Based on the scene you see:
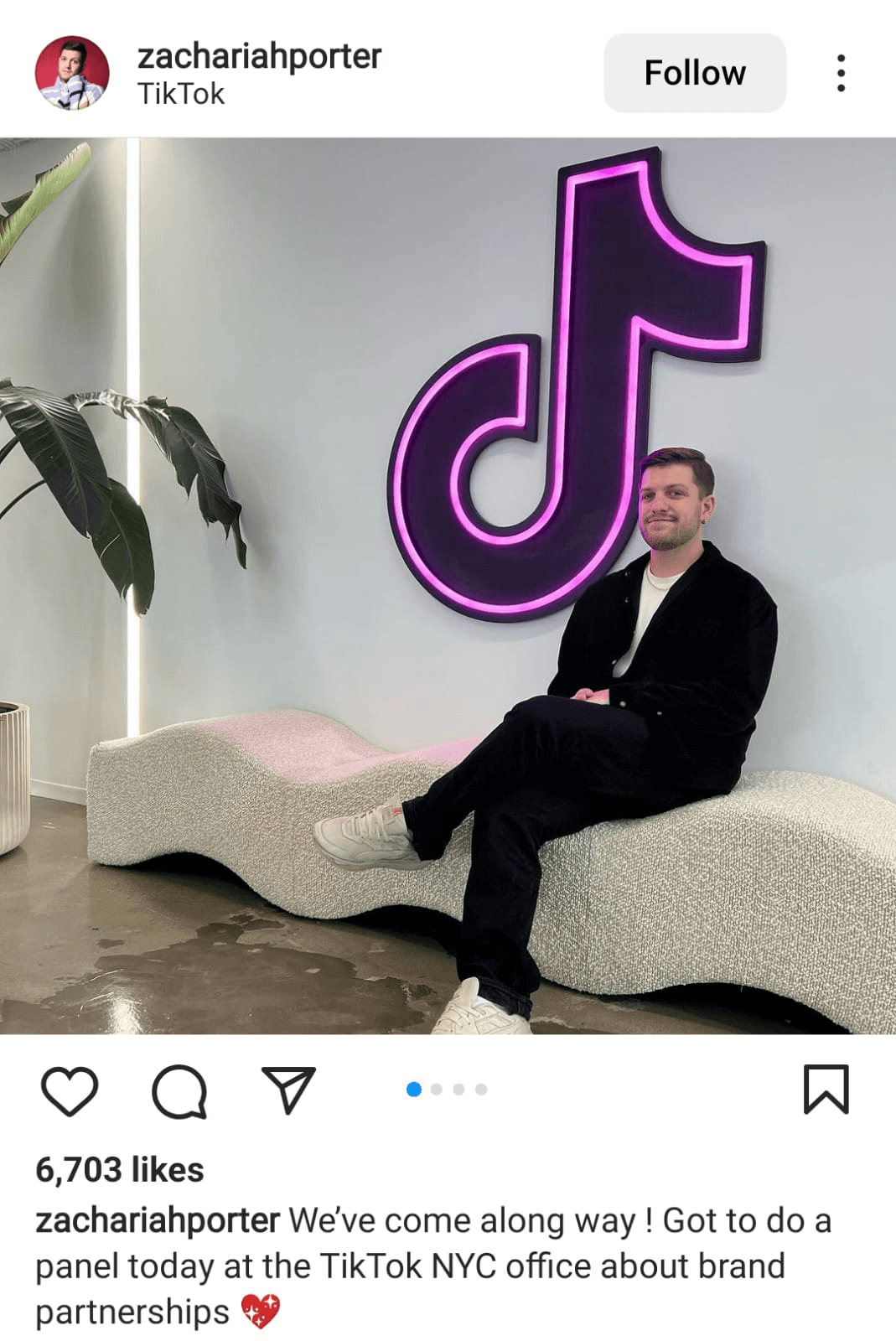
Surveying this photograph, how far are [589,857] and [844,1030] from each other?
57 centimetres

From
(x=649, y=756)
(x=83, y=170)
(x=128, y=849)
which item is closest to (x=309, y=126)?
(x=649, y=756)

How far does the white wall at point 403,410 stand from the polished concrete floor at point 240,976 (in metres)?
0.68

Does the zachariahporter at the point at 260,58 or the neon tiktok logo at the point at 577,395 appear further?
the neon tiktok logo at the point at 577,395

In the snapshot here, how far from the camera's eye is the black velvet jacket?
209cm

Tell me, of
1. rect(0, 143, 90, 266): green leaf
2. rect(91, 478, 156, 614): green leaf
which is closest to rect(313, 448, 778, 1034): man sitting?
rect(91, 478, 156, 614): green leaf

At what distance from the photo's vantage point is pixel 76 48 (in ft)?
3.23

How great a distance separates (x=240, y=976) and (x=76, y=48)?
175 centimetres

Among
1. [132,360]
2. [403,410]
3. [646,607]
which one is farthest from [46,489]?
[646,607]

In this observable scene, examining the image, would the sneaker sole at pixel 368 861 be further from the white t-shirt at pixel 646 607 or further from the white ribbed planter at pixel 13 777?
the white ribbed planter at pixel 13 777

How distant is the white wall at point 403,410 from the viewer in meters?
2.38
